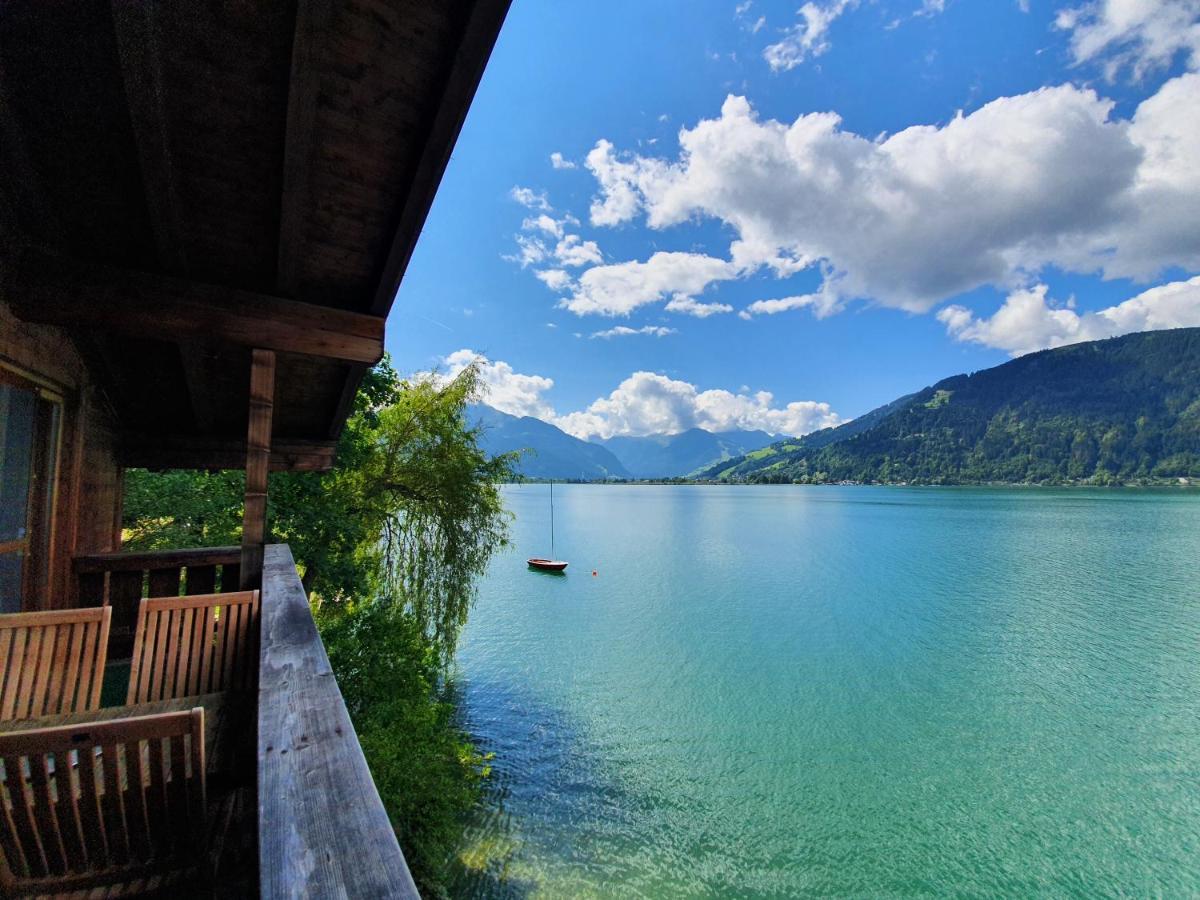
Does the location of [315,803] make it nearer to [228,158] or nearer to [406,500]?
[228,158]

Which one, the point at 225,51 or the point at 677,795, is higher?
the point at 225,51

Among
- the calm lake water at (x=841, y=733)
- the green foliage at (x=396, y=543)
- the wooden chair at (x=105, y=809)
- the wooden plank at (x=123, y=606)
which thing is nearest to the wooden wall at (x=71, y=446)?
the wooden plank at (x=123, y=606)

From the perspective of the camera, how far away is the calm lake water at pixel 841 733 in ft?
29.7

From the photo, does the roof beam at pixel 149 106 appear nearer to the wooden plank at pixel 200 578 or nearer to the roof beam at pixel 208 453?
the wooden plank at pixel 200 578

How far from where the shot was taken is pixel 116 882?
1.73m

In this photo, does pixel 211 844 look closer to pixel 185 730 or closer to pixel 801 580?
pixel 185 730

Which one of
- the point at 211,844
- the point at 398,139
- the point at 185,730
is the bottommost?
the point at 211,844

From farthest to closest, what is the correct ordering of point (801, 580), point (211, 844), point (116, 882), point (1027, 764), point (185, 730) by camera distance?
1. point (801, 580)
2. point (1027, 764)
3. point (211, 844)
4. point (116, 882)
5. point (185, 730)

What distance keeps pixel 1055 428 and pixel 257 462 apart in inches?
7753

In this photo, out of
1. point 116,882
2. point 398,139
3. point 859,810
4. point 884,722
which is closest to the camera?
point 116,882

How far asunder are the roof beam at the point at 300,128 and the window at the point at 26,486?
Answer: 2021mm

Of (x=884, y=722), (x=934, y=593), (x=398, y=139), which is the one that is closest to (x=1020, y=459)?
(x=934, y=593)

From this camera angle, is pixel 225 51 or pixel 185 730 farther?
pixel 225 51

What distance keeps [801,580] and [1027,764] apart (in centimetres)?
1723
